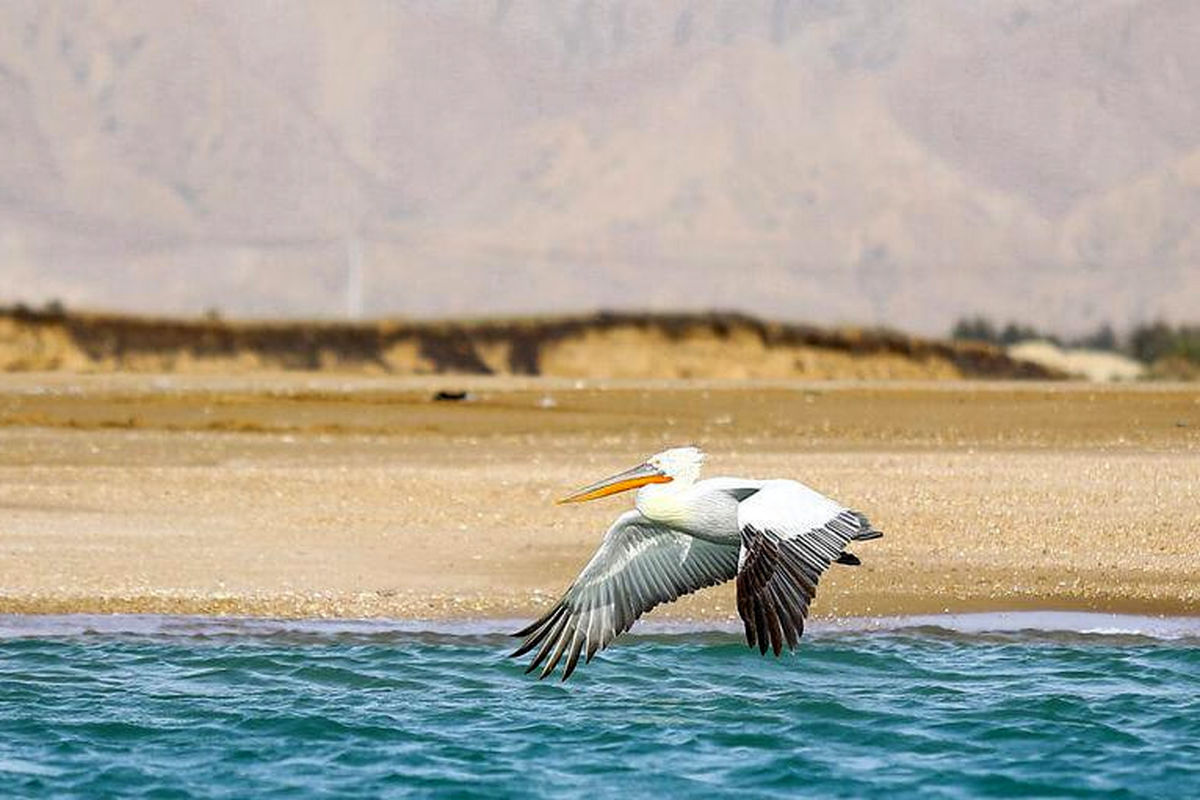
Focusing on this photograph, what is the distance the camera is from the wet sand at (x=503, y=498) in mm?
12438

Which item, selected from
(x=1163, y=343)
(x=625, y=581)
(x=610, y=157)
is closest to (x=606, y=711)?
(x=625, y=581)

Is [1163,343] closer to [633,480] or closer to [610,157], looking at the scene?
[633,480]

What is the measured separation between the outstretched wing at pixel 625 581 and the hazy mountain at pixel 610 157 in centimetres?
5699

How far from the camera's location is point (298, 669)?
1073 centimetres

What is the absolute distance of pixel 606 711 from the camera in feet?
33.4

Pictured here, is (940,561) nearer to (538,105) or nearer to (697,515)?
(697,515)

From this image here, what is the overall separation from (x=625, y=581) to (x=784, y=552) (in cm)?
120

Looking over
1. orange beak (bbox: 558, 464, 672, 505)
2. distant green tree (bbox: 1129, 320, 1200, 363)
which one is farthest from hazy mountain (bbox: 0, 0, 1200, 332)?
orange beak (bbox: 558, 464, 672, 505)

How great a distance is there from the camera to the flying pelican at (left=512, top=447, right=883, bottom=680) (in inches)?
339

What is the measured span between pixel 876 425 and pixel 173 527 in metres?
9.27

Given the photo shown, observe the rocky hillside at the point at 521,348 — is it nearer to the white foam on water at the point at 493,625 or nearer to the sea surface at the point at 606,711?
the white foam on water at the point at 493,625

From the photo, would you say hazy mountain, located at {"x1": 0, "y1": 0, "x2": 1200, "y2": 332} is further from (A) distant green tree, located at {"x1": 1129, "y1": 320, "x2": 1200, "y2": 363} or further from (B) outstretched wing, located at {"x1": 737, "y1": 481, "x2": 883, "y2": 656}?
(B) outstretched wing, located at {"x1": 737, "y1": 481, "x2": 883, "y2": 656}

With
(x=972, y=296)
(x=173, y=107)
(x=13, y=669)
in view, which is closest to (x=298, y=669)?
(x=13, y=669)

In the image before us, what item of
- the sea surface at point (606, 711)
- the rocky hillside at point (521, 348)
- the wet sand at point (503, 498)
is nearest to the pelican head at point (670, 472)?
the sea surface at point (606, 711)
